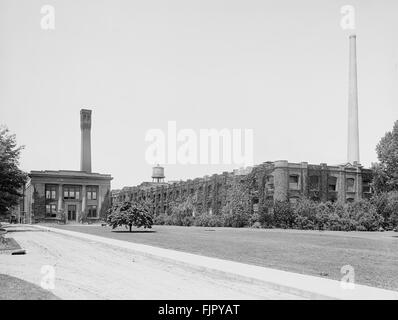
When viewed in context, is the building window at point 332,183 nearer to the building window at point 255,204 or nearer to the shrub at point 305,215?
the building window at point 255,204

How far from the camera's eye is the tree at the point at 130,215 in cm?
4222

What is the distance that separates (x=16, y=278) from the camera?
12359 mm

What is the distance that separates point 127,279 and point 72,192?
86415 mm

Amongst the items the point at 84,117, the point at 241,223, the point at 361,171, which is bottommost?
the point at 241,223

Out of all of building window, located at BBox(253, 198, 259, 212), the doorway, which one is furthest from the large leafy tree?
the doorway

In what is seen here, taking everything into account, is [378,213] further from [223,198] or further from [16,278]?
[16,278]

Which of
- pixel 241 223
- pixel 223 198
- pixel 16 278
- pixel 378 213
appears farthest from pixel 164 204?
pixel 16 278

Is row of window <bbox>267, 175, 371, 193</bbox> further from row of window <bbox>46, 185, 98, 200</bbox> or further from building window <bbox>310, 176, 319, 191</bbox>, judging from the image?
row of window <bbox>46, 185, 98, 200</bbox>

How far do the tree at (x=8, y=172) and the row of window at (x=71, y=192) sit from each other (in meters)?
52.1

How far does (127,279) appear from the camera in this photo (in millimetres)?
12672

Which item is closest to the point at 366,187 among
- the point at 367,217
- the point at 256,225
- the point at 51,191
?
the point at 367,217

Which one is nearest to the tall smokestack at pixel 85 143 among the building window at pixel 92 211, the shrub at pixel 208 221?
the building window at pixel 92 211

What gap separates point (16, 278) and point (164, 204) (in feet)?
260

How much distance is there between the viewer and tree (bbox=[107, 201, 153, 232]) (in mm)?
42219
